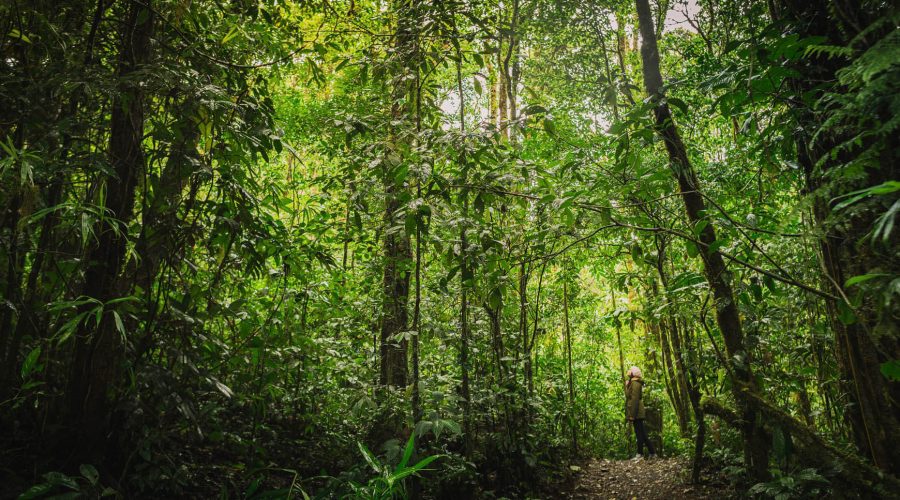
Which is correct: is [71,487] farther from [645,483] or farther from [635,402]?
[635,402]

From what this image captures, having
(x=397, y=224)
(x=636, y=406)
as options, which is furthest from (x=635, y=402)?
(x=397, y=224)

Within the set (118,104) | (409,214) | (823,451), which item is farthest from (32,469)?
(823,451)

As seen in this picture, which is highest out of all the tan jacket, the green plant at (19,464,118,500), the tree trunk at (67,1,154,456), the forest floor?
the tree trunk at (67,1,154,456)

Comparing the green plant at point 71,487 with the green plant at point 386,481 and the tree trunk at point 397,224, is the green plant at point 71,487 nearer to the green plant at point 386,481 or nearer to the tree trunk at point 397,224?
the green plant at point 386,481

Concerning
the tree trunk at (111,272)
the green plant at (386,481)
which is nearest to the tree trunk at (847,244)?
the green plant at (386,481)

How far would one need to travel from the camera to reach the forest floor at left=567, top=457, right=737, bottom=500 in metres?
5.14

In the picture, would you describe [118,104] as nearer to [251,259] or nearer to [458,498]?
[251,259]

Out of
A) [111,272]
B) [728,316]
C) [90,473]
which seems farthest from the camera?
[728,316]

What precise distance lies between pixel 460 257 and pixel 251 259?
128 cm

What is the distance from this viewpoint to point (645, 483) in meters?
6.21

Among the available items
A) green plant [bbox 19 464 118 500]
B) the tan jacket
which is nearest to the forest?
green plant [bbox 19 464 118 500]

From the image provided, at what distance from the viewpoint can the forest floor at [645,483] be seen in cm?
514

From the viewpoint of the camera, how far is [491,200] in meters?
3.21

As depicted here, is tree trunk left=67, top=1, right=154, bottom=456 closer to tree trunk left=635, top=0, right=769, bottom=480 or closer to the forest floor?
tree trunk left=635, top=0, right=769, bottom=480
